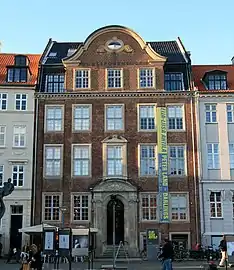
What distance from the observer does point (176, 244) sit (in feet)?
116

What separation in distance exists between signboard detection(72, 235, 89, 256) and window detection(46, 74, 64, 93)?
1279cm

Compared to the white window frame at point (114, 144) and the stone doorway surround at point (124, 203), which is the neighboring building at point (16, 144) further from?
the white window frame at point (114, 144)

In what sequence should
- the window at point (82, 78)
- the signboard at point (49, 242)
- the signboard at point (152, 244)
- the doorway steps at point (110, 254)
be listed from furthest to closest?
the window at point (82, 78), the doorway steps at point (110, 254), the signboard at point (152, 244), the signboard at point (49, 242)

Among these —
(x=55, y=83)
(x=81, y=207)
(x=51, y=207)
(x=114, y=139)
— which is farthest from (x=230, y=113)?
(x=51, y=207)

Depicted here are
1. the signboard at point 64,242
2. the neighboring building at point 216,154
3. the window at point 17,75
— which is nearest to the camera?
the signboard at point 64,242

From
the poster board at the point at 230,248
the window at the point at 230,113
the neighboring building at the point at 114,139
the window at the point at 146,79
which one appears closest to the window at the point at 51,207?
the neighboring building at the point at 114,139

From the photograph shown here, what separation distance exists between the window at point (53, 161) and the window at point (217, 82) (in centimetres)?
1358

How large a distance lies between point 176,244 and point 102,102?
12650mm

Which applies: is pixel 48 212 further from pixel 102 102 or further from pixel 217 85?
pixel 217 85

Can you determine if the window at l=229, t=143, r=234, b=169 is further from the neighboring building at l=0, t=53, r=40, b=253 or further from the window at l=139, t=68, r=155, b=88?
the neighboring building at l=0, t=53, r=40, b=253

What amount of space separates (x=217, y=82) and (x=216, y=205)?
33.8ft

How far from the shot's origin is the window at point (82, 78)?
3916 centimetres

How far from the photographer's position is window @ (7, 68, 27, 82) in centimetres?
3967

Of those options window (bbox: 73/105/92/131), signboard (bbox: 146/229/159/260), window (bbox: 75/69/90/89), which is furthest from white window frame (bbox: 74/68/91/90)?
signboard (bbox: 146/229/159/260)
